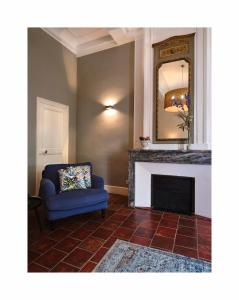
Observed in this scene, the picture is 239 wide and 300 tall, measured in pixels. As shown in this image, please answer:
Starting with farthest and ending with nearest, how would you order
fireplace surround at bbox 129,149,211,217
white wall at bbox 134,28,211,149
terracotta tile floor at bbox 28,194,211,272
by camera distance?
1. white wall at bbox 134,28,211,149
2. fireplace surround at bbox 129,149,211,217
3. terracotta tile floor at bbox 28,194,211,272

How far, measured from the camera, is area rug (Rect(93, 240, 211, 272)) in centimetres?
141

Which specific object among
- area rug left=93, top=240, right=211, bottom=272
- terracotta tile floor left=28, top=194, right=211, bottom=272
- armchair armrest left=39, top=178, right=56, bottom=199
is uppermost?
armchair armrest left=39, top=178, right=56, bottom=199

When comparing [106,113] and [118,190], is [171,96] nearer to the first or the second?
[106,113]

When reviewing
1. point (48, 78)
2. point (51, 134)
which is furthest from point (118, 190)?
point (48, 78)

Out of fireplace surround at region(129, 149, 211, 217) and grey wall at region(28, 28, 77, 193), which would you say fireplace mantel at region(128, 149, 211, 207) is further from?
grey wall at region(28, 28, 77, 193)

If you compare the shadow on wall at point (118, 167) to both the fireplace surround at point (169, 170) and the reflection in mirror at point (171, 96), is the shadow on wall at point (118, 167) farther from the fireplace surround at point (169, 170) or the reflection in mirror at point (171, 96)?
the reflection in mirror at point (171, 96)

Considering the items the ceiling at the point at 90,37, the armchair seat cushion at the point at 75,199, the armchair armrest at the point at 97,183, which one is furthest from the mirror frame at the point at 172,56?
the armchair seat cushion at the point at 75,199

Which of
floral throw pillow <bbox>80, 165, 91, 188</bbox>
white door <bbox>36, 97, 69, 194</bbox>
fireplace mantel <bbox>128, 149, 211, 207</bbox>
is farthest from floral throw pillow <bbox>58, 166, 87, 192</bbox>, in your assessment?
white door <bbox>36, 97, 69, 194</bbox>

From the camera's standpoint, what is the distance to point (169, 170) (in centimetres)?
284

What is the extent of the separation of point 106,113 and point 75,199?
88.4 inches

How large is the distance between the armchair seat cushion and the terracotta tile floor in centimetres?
31
